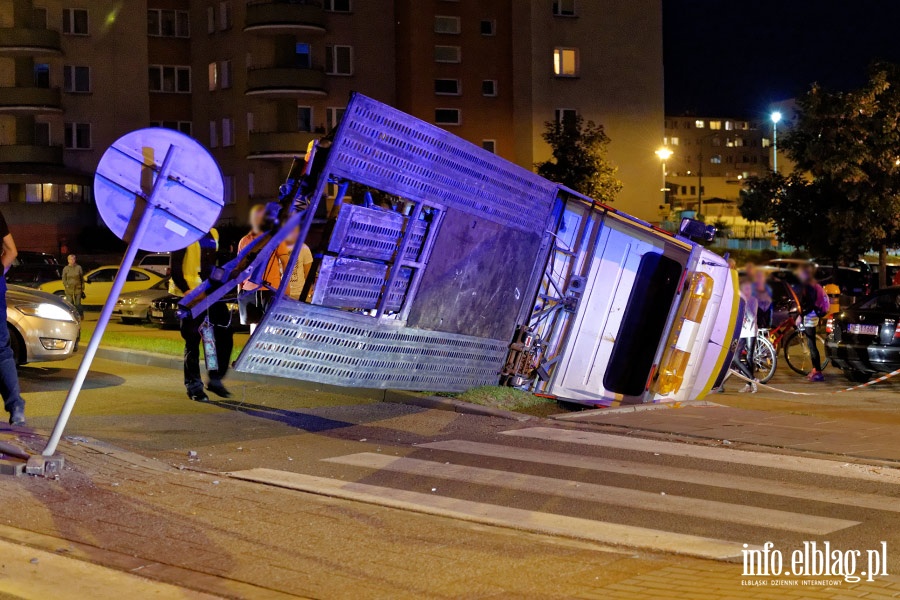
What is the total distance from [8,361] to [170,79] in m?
50.9

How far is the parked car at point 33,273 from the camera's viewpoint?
1246 inches

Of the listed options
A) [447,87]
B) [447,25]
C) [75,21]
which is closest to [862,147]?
[447,87]

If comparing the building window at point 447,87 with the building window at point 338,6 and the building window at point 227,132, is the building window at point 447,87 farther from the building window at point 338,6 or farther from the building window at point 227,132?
the building window at point 227,132

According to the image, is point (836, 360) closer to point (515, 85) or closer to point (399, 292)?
point (399, 292)

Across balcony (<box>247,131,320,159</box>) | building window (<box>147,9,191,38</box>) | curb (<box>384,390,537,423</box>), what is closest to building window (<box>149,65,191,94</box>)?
building window (<box>147,9,191,38</box>)

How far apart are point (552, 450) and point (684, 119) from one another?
523 ft

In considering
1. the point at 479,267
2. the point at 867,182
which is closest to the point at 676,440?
the point at 479,267

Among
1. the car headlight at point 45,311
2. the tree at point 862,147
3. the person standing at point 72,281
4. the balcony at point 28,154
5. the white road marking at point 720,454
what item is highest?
the balcony at point 28,154

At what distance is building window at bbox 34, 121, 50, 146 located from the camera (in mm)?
55531

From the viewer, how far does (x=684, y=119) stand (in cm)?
16312

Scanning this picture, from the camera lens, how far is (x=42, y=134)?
2189 inches

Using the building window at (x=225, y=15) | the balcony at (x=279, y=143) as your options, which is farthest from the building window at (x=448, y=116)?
the building window at (x=225, y=15)

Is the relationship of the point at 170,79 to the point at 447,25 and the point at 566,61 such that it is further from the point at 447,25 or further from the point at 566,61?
the point at 566,61

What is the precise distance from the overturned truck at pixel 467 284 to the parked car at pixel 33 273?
22.9m
